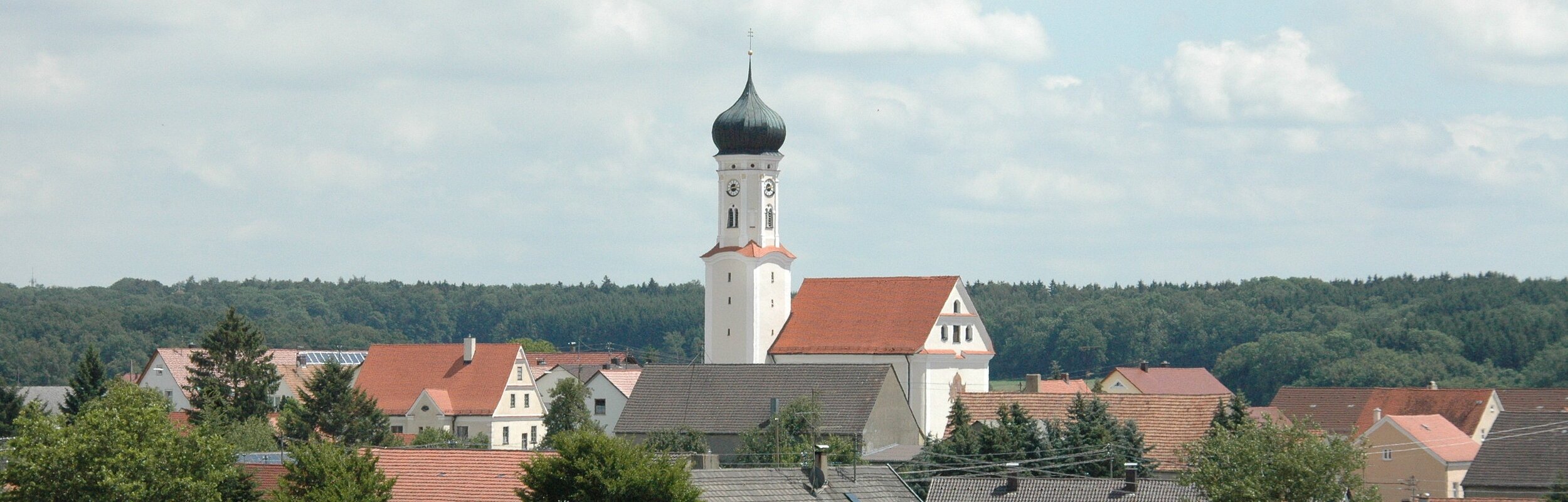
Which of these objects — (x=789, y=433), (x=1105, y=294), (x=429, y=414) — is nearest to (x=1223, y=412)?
(x=789, y=433)

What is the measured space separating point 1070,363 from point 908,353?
101 meters

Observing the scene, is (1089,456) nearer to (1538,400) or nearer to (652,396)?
(652,396)

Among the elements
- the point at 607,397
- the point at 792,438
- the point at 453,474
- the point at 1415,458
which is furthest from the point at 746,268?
the point at 453,474

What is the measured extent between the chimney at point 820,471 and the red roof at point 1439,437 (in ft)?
89.8

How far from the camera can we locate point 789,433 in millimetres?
59625

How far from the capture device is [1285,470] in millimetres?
40625

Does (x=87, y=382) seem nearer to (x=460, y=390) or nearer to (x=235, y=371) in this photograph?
(x=235, y=371)

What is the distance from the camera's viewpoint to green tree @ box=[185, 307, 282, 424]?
231ft

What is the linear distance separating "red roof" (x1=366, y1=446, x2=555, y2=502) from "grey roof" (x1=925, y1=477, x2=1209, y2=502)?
9.72 meters

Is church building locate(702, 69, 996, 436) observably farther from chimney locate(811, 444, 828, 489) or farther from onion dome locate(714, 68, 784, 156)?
chimney locate(811, 444, 828, 489)

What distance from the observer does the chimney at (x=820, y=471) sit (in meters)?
40.9

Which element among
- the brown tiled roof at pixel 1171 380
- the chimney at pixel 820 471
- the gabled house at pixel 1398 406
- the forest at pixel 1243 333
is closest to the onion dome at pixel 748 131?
the gabled house at pixel 1398 406

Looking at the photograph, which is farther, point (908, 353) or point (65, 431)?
point (908, 353)

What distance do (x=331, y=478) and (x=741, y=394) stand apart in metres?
30.3
